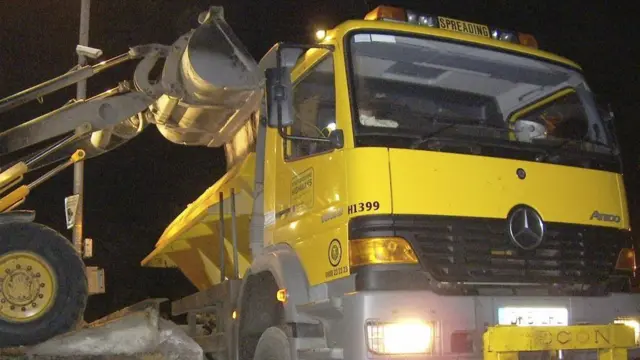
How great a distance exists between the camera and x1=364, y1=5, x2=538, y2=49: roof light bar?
523 centimetres

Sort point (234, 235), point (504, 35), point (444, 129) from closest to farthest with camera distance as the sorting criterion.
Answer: point (444, 129) < point (504, 35) < point (234, 235)

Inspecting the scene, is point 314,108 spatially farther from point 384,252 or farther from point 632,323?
point 632,323

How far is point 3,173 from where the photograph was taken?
238 inches

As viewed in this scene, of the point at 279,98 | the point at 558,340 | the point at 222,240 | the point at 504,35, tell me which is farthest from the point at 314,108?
the point at 558,340

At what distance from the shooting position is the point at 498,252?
14.9 feet

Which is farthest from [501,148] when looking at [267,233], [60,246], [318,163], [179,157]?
[179,157]

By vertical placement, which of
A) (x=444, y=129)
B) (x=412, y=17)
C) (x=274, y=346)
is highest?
(x=412, y=17)

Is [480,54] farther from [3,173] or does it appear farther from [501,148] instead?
[3,173]

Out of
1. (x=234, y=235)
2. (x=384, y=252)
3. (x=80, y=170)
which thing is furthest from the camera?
(x=80, y=170)

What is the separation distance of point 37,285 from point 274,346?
1.67 m

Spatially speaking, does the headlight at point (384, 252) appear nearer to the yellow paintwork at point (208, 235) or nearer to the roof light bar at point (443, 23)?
the roof light bar at point (443, 23)

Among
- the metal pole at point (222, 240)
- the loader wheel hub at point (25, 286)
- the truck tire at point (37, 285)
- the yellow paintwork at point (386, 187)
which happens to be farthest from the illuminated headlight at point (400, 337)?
the metal pole at point (222, 240)

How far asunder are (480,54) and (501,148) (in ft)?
2.93

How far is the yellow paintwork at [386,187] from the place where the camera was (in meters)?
4.42
